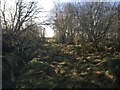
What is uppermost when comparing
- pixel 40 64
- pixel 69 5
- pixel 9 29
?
pixel 69 5

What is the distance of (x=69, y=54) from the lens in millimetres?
32281

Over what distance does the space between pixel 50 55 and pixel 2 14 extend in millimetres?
7644

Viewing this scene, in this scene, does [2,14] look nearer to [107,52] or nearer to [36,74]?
[36,74]

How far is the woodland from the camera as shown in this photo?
69.1 ft

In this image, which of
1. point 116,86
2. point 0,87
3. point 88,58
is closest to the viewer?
point 116,86

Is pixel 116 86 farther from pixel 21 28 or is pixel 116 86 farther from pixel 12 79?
pixel 21 28

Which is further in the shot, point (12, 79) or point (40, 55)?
point (40, 55)

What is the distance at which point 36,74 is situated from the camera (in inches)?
914

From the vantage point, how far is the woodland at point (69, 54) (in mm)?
21047

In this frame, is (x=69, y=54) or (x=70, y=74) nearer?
(x=70, y=74)

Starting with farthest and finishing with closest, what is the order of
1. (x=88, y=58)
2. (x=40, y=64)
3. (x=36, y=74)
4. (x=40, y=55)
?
1. (x=40, y=55)
2. (x=88, y=58)
3. (x=40, y=64)
4. (x=36, y=74)

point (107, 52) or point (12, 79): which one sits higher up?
point (107, 52)

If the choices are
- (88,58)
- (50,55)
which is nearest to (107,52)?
(88,58)

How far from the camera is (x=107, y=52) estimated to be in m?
29.9
